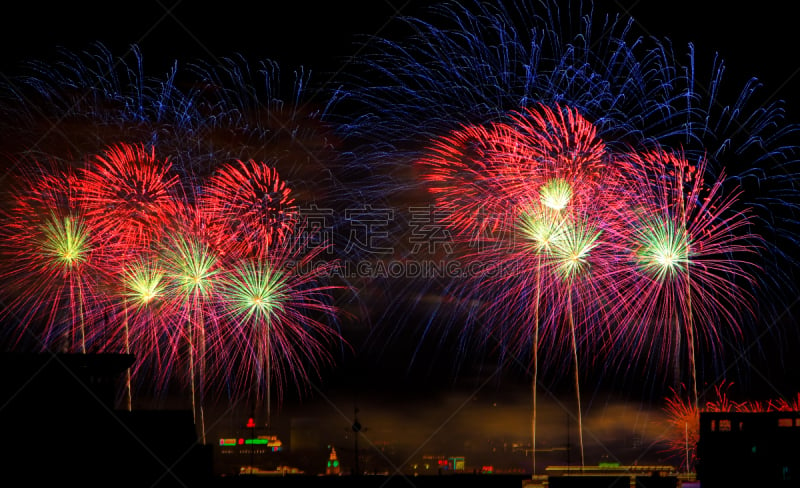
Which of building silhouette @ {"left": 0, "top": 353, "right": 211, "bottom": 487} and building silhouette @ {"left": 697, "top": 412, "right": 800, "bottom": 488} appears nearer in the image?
building silhouette @ {"left": 0, "top": 353, "right": 211, "bottom": 487}

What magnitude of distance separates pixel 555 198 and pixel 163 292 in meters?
17.4

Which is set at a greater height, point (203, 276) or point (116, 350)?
point (203, 276)

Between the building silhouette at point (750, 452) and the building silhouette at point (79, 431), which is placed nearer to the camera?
the building silhouette at point (79, 431)

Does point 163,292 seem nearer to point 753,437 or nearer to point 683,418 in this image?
point 753,437

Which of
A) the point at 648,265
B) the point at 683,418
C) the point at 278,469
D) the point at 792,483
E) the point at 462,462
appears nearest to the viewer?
the point at 648,265

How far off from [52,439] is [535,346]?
1845cm

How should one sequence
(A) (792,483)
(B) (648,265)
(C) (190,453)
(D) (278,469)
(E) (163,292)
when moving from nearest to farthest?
(C) (190,453)
(B) (648,265)
(E) (163,292)
(A) (792,483)
(D) (278,469)

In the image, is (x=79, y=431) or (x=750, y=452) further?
(x=750, y=452)

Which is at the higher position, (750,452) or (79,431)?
(79,431)

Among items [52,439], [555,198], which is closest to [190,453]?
[52,439]

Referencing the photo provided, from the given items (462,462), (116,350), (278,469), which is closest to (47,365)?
(116,350)

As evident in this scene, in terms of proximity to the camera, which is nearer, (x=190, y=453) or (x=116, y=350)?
(x=190, y=453)

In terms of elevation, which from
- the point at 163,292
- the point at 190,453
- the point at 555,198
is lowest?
the point at 190,453

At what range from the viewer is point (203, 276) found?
33.2 metres
